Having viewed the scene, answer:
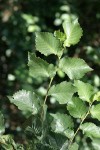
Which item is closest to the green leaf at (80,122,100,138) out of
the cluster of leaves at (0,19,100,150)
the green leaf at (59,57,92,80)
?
the cluster of leaves at (0,19,100,150)

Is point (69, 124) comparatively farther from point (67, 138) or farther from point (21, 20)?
point (21, 20)

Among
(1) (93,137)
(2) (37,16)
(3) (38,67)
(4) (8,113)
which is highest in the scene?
(3) (38,67)

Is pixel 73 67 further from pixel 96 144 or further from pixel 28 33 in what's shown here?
pixel 28 33

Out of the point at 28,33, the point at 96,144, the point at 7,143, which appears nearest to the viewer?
the point at 7,143

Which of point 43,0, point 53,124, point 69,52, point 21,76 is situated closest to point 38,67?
point 53,124

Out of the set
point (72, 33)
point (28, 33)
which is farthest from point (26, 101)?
point (28, 33)

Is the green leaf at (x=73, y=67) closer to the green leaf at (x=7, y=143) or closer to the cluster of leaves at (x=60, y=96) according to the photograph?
the cluster of leaves at (x=60, y=96)
